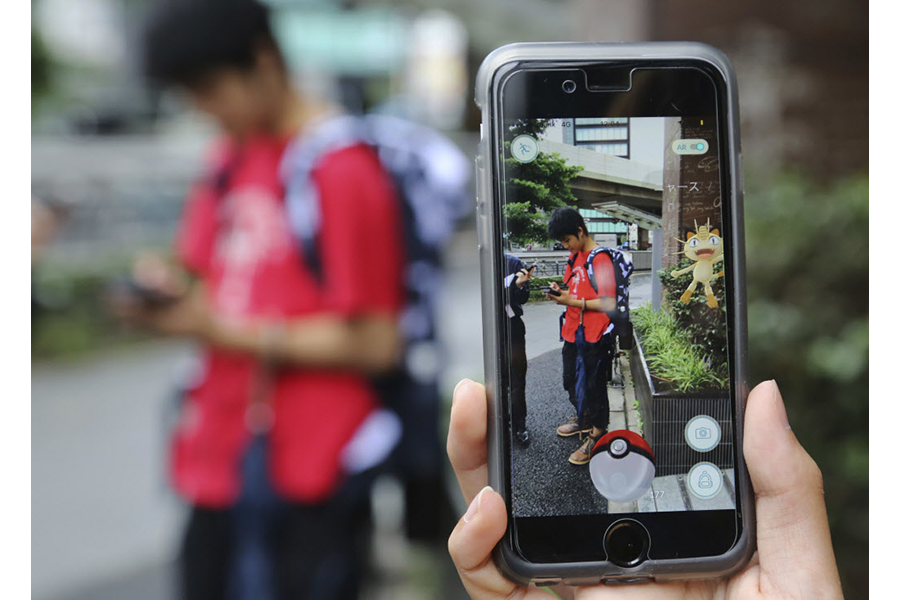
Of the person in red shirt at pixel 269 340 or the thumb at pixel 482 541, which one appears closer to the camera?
the thumb at pixel 482 541

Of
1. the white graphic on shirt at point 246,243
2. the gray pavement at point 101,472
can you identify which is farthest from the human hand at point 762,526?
the gray pavement at point 101,472

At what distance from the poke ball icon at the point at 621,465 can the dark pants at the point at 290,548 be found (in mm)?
852

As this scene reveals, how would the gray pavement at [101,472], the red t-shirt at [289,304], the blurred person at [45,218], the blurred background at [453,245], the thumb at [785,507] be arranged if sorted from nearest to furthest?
the thumb at [785,507]
the red t-shirt at [289,304]
the blurred person at [45,218]
the blurred background at [453,245]
the gray pavement at [101,472]

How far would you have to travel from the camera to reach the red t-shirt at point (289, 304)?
5.58ft

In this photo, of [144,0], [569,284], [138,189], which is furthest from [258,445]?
[144,0]

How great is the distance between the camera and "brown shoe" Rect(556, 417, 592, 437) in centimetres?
100

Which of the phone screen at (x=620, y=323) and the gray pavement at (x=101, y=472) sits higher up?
the phone screen at (x=620, y=323)

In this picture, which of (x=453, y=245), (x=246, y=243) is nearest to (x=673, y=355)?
(x=246, y=243)

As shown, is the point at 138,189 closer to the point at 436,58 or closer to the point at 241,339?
the point at 436,58

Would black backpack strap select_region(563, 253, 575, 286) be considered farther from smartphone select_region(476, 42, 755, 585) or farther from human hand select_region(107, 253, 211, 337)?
human hand select_region(107, 253, 211, 337)

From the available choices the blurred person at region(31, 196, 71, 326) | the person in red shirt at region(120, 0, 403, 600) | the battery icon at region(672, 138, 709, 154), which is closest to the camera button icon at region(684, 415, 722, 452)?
the battery icon at region(672, 138, 709, 154)

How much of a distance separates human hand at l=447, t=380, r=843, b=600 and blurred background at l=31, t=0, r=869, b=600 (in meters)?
0.73

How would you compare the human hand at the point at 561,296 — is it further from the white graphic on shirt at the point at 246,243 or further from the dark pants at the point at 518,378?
the white graphic on shirt at the point at 246,243

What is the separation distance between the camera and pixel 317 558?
1.77 m
